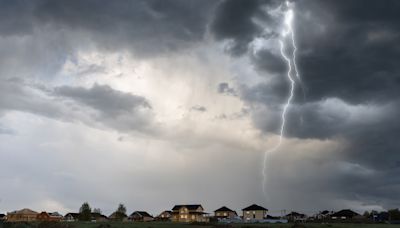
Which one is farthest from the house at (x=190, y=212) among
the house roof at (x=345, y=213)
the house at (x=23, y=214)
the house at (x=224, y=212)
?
the house at (x=23, y=214)

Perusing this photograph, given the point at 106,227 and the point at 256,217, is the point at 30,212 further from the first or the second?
the point at 106,227

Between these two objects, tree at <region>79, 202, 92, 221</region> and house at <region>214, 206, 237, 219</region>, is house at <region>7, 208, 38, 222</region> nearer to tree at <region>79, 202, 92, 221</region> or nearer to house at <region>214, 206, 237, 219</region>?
tree at <region>79, 202, 92, 221</region>

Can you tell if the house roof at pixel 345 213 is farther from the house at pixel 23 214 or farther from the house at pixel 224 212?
the house at pixel 23 214

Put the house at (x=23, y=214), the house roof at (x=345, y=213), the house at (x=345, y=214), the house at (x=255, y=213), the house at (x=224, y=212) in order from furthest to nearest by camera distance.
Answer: the house at (x=23, y=214) → the house roof at (x=345, y=213) → the house at (x=224, y=212) → the house at (x=345, y=214) → the house at (x=255, y=213)

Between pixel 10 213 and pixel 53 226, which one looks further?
pixel 10 213

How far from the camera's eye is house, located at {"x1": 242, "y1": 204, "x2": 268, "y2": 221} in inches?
6240

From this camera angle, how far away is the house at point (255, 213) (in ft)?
520

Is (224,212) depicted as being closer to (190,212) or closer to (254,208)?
(190,212)

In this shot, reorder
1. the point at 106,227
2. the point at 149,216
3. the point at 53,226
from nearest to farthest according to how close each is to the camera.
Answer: the point at 53,226
the point at 106,227
the point at 149,216

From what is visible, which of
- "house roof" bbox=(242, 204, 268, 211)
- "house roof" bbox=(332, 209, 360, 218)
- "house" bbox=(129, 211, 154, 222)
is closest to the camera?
"house roof" bbox=(242, 204, 268, 211)

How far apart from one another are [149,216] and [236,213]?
146ft

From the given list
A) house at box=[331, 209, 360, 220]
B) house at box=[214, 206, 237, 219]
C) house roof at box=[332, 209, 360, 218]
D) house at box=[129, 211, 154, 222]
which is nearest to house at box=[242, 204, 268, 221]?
house at box=[214, 206, 237, 219]

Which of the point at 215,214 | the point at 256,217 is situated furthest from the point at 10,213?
the point at 256,217

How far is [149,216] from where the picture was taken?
199625 millimetres
